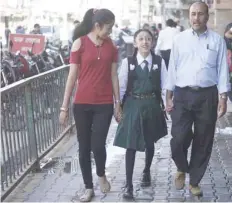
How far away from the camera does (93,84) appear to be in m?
5.11

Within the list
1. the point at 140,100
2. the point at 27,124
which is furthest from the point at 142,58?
the point at 27,124

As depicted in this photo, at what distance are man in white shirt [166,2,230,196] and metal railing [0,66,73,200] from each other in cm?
157

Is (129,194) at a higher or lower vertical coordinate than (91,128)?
lower

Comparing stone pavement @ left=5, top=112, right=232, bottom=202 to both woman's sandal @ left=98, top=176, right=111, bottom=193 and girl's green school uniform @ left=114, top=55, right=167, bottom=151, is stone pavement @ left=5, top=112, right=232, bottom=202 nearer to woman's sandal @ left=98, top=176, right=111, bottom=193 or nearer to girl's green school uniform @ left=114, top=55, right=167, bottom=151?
woman's sandal @ left=98, top=176, right=111, bottom=193

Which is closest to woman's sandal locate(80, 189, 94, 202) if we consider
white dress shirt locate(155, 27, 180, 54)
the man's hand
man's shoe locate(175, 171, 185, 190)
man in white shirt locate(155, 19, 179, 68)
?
man's shoe locate(175, 171, 185, 190)

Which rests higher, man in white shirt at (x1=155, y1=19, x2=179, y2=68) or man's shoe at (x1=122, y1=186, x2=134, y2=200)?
man in white shirt at (x1=155, y1=19, x2=179, y2=68)

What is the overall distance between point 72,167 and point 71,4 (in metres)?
25.1

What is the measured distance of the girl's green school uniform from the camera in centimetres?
537

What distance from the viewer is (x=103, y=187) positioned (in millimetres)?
5512

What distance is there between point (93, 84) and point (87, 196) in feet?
3.49

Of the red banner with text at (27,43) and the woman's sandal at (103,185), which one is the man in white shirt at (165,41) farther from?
the woman's sandal at (103,185)

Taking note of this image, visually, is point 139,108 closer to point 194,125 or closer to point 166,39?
point 194,125

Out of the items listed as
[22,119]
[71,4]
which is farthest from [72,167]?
[71,4]

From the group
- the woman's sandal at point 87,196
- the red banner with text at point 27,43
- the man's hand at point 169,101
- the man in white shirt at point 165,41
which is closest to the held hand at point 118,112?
the man's hand at point 169,101
